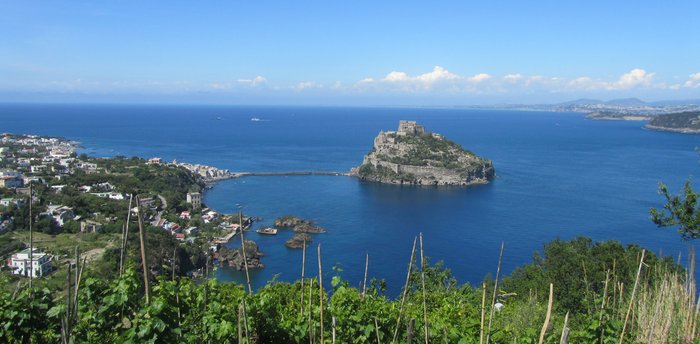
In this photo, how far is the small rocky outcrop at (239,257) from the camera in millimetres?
14530

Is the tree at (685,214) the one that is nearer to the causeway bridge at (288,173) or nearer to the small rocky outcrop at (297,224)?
the small rocky outcrop at (297,224)

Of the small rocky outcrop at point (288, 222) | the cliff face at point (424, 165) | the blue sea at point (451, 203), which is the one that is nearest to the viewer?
the blue sea at point (451, 203)

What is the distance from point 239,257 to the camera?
1505 centimetres

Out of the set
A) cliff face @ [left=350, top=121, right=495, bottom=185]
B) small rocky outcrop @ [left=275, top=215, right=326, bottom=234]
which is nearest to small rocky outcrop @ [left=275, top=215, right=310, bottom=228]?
small rocky outcrop @ [left=275, top=215, right=326, bottom=234]

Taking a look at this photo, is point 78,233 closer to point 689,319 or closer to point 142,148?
point 689,319

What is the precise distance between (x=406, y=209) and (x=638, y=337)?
64.3ft

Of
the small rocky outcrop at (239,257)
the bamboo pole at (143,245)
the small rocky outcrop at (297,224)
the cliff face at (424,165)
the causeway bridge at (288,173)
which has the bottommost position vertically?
the small rocky outcrop at (239,257)

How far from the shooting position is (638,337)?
9.59ft

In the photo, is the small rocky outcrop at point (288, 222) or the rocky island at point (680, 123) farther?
the rocky island at point (680, 123)

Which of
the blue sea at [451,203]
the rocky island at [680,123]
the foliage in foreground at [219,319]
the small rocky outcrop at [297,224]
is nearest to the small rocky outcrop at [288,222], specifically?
the small rocky outcrop at [297,224]

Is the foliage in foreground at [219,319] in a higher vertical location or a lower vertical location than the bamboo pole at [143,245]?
lower

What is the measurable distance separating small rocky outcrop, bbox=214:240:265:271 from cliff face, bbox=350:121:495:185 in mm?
15154

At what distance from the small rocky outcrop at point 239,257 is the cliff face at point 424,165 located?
49.7 ft

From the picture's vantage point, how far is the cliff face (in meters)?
29.5
